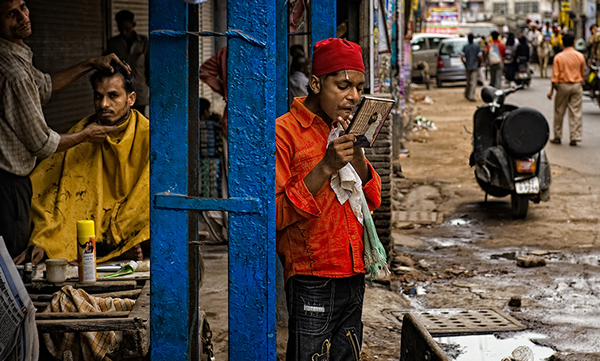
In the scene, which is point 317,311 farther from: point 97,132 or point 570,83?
point 570,83

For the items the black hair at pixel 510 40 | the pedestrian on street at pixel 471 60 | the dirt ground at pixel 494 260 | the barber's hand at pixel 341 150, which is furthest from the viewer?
the black hair at pixel 510 40

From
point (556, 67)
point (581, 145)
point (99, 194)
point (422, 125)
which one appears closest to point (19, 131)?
point (99, 194)

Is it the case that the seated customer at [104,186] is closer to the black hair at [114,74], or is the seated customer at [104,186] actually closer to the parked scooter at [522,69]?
the black hair at [114,74]

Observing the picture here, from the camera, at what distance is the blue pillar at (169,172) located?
229cm

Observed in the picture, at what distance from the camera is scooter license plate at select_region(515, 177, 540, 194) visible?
766 centimetres

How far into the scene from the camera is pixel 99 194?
3684 millimetres

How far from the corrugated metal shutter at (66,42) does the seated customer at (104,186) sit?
3115 millimetres

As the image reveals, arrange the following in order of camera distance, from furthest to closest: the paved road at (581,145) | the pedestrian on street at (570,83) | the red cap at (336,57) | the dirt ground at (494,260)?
the pedestrian on street at (570,83) < the paved road at (581,145) < the dirt ground at (494,260) < the red cap at (336,57)

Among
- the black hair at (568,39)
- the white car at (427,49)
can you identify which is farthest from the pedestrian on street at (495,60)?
the black hair at (568,39)

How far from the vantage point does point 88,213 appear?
3662 millimetres

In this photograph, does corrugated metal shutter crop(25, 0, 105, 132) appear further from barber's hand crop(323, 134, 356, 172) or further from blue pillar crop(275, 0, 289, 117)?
barber's hand crop(323, 134, 356, 172)

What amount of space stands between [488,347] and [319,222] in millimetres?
2200

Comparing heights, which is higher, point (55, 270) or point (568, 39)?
point (568, 39)

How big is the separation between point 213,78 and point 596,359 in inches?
145
